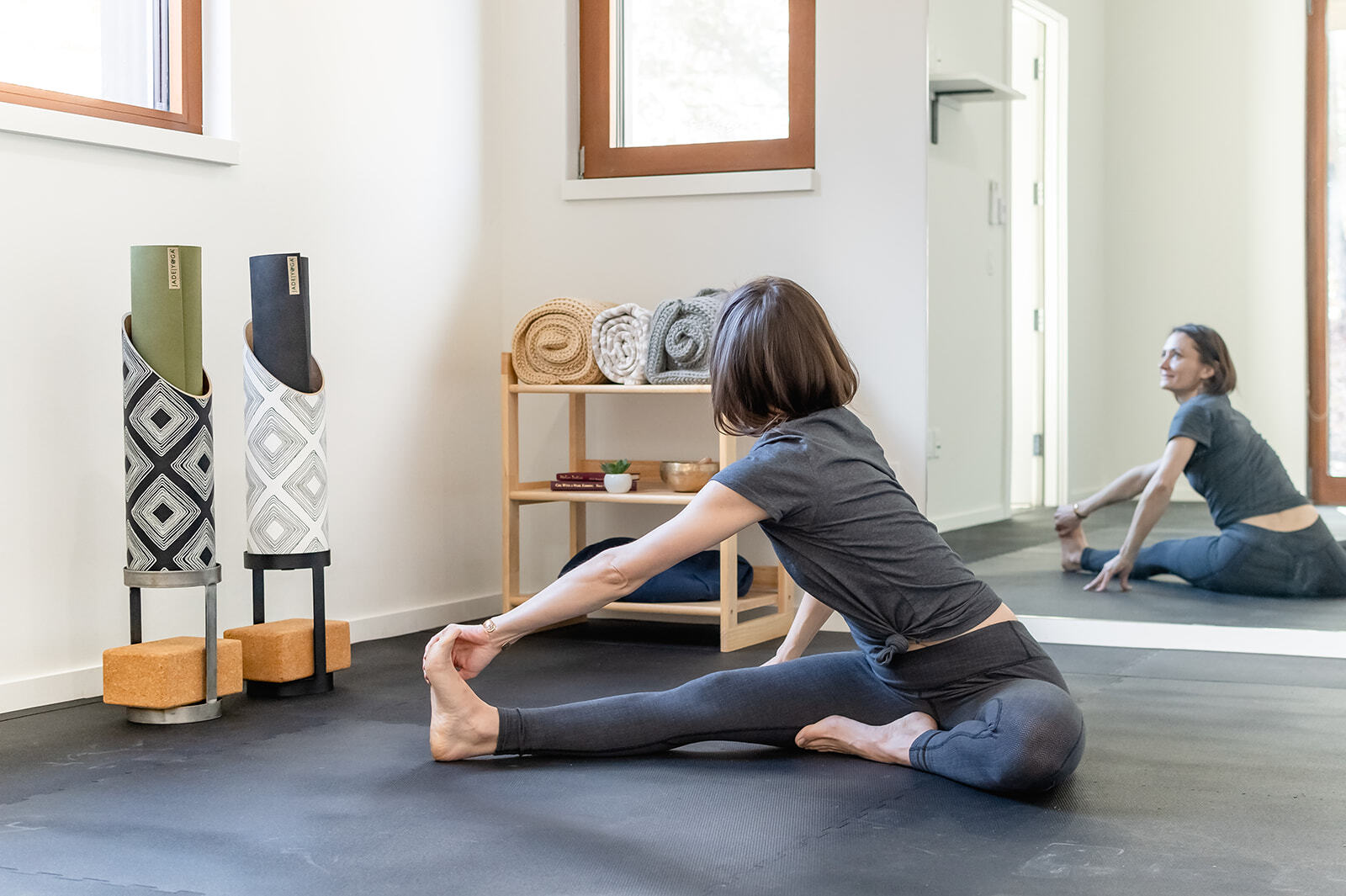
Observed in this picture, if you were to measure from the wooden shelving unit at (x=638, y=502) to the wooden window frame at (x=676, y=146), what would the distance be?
0.67 meters

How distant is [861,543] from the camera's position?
2189 millimetres

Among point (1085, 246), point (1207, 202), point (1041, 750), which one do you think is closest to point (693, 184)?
point (1085, 246)

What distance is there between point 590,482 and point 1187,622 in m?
1.56

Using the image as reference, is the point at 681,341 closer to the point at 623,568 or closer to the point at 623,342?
the point at 623,342

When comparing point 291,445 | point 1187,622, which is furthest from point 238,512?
point 1187,622

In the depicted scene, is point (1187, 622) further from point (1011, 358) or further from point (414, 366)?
point (414, 366)

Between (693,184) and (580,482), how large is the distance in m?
0.91

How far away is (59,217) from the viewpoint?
294 cm

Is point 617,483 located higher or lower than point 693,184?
lower

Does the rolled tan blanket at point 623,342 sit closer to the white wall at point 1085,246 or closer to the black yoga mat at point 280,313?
the black yoga mat at point 280,313

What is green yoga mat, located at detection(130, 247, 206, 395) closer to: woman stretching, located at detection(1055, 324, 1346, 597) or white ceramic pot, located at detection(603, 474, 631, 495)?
white ceramic pot, located at detection(603, 474, 631, 495)

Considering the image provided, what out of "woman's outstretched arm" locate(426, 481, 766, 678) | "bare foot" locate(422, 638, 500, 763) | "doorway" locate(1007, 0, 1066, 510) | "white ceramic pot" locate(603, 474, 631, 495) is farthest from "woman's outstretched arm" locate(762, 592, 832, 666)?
"doorway" locate(1007, 0, 1066, 510)

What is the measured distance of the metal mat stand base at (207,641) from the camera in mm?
2730

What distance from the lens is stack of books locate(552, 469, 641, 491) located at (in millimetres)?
3814
